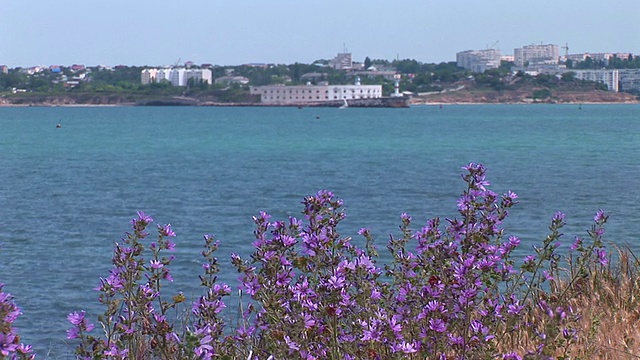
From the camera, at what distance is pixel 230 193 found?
31.1 meters

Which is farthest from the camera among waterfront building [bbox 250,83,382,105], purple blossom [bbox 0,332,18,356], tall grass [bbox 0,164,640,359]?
waterfront building [bbox 250,83,382,105]

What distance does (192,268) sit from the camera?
16.3 meters

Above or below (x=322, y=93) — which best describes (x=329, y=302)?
below

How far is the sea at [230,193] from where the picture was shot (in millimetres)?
16328

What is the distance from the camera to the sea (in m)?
16.3

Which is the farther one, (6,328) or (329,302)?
(329,302)

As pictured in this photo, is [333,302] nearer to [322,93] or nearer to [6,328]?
[6,328]

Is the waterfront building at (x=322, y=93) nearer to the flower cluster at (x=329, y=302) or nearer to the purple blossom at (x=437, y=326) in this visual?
the flower cluster at (x=329, y=302)

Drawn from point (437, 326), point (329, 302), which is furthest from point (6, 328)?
point (437, 326)

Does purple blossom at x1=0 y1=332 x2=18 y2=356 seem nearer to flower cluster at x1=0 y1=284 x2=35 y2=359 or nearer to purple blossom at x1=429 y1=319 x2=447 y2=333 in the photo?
flower cluster at x1=0 y1=284 x2=35 y2=359

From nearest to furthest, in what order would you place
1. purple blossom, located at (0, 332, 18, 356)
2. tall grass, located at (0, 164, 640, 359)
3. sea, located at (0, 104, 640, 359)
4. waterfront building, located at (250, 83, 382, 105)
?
purple blossom, located at (0, 332, 18, 356) → tall grass, located at (0, 164, 640, 359) → sea, located at (0, 104, 640, 359) → waterfront building, located at (250, 83, 382, 105)

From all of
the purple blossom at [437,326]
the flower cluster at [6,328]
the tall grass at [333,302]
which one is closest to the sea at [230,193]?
the tall grass at [333,302]

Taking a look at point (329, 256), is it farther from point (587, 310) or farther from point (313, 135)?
point (313, 135)

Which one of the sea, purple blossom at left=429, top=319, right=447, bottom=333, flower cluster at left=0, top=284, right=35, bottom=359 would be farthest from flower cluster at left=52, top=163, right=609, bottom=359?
the sea
